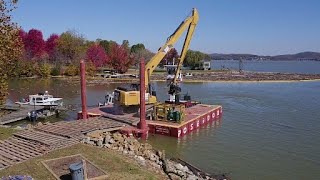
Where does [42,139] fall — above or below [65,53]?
below

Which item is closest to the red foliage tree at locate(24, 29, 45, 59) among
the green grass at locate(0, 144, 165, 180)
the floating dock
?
the floating dock

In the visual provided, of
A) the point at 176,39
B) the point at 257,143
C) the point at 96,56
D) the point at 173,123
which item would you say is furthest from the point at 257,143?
the point at 96,56

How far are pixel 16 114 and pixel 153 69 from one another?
12.7 metres

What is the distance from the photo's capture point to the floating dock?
86.6 ft

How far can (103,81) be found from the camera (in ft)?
237

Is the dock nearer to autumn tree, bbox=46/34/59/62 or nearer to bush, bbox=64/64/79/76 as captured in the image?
bush, bbox=64/64/79/76

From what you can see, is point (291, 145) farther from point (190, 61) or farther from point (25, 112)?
point (190, 61)

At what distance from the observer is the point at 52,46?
92.6m

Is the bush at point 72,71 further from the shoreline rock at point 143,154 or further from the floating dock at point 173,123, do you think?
the shoreline rock at point 143,154

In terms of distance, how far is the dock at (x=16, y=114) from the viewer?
3075cm

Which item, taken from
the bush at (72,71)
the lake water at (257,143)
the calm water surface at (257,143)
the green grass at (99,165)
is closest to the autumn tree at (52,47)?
the bush at (72,71)

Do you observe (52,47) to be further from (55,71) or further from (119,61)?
(119,61)

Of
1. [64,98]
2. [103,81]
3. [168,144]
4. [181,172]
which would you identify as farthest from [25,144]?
[103,81]

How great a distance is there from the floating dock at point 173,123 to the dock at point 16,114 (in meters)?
6.22
